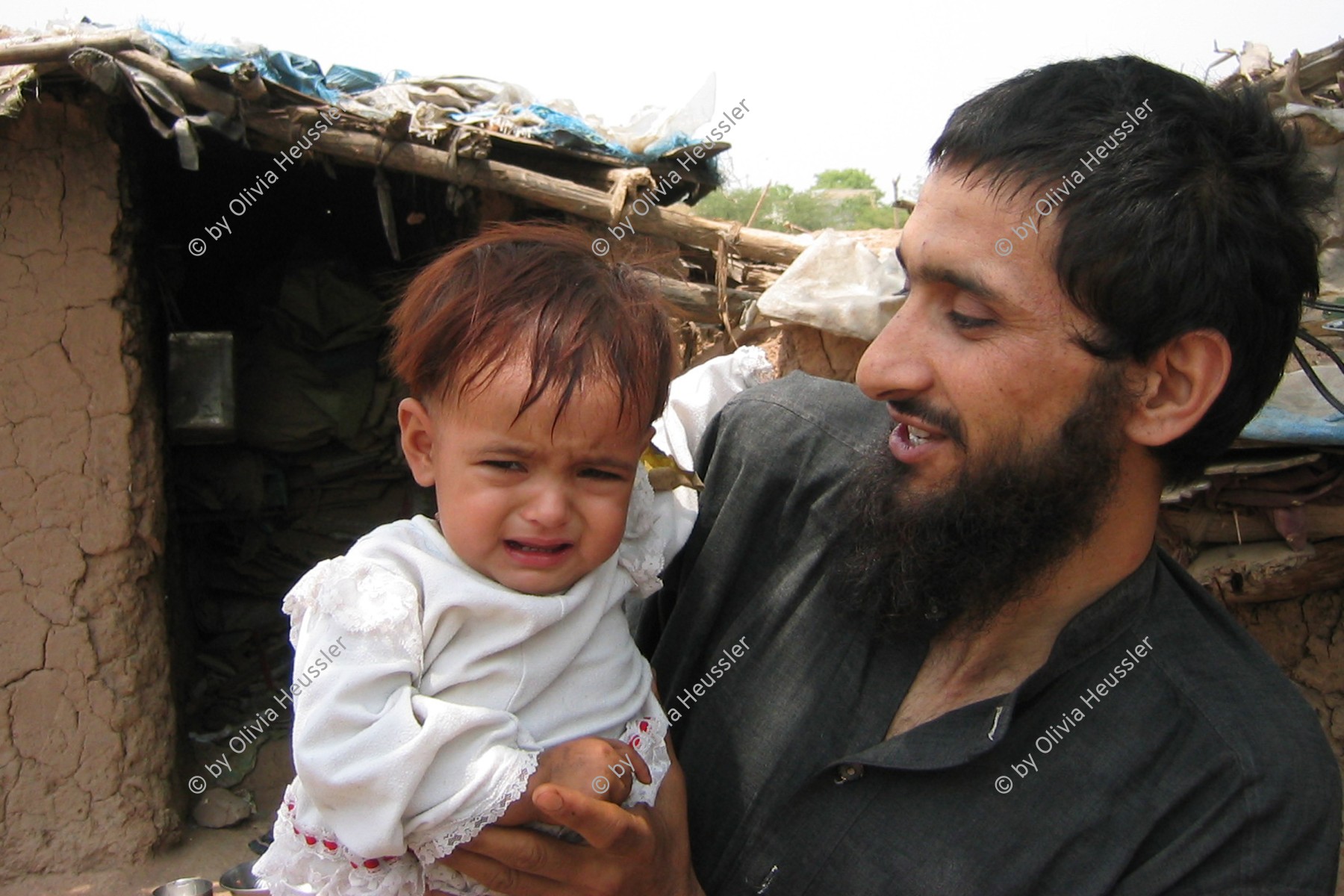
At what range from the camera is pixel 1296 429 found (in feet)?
9.49

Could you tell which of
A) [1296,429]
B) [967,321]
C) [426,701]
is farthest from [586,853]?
[1296,429]

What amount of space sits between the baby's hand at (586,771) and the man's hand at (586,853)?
25 mm

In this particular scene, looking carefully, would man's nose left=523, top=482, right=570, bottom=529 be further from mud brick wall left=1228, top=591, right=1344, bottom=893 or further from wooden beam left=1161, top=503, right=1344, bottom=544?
mud brick wall left=1228, top=591, right=1344, bottom=893

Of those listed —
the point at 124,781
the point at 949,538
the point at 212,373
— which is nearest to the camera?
the point at 949,538

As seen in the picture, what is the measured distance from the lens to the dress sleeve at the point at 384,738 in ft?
4.58

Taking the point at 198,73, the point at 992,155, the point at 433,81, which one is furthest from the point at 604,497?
the point at 433,81

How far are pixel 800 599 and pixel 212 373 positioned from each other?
5278 millimetres

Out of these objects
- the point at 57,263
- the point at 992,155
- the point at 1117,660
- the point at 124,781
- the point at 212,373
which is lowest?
the point at 124,781

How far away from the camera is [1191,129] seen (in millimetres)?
1678

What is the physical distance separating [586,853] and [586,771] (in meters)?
0.16

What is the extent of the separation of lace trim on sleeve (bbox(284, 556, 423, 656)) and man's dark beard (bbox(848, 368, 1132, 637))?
2.67ft

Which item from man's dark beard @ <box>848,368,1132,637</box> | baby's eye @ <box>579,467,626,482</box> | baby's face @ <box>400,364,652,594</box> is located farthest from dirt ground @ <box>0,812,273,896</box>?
man's dark beard @ <box>848,368,1132,637</box>

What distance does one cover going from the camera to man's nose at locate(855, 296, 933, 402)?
1688 mm

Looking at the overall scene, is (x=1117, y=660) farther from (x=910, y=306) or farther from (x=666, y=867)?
(x=666, y=867)
